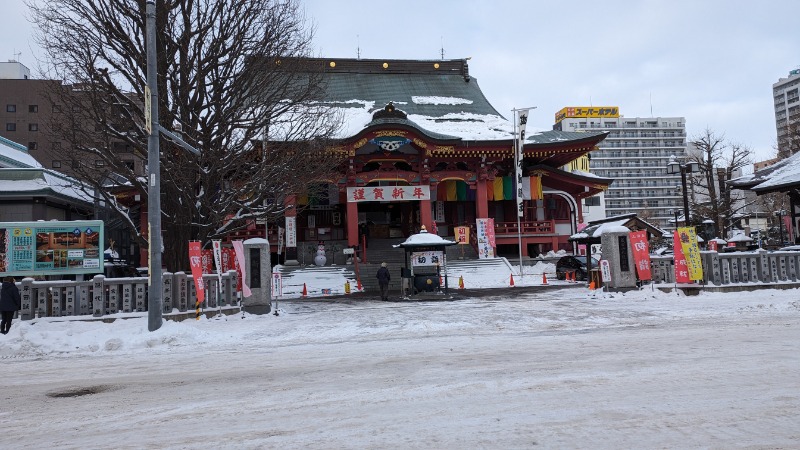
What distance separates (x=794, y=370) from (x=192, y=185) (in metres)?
15.2

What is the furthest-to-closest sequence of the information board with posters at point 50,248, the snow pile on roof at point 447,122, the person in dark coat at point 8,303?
1. the snow pile on roof at point 447,122
2. the information board with posters at point 50,248
3. the person in dark coat at point 8,303

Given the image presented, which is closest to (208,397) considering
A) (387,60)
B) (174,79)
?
(174,79)

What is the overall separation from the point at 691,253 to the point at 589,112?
10429cm

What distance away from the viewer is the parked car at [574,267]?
80.5 feet

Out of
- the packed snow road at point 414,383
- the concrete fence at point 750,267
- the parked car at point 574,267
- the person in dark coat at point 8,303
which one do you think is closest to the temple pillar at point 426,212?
the parked car at point 574,267

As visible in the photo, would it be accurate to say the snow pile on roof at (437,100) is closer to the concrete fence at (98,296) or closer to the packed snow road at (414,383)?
the concrete fence at (98,296)

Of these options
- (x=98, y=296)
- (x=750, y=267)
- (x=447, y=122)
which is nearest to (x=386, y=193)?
(x=447, y=122)

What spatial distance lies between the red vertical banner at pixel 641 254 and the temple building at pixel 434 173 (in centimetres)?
1075

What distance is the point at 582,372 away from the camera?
6.70 m

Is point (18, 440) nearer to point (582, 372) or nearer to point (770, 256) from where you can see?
A: point (582, 372)

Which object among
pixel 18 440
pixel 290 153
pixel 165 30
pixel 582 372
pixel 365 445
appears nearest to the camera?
pixel 365 445

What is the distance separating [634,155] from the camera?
362 feet

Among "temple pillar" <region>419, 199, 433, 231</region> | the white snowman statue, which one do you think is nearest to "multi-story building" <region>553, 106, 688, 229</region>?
"temple pillar" <region>419, 199, 433, 231</region>

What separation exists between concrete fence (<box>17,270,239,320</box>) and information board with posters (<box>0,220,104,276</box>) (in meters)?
1.23
